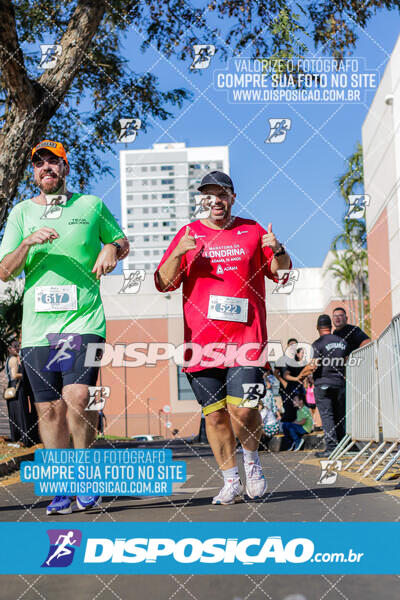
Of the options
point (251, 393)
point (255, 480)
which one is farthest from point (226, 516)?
point (251, 393)

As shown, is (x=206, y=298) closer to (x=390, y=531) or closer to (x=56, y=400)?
(x=56, y=400)

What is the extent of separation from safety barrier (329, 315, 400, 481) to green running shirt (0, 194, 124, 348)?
2.67 meters

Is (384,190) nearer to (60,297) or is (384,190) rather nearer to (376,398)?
(376,398)

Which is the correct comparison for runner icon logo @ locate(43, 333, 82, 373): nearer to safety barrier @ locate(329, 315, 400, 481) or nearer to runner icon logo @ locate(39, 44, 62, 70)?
safety barrier @ locate(329, 315, 400, 481)

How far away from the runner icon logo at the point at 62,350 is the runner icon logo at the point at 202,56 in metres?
5.41

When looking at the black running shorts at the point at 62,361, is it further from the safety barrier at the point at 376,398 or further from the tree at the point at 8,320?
the tree at the point at 8,320

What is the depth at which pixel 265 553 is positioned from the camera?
2.43 m

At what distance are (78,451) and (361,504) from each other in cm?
156

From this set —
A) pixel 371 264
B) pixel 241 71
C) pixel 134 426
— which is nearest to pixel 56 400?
pixel 241 71

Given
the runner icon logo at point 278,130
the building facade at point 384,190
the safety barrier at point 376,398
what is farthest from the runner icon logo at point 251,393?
the building facade at point 384,190

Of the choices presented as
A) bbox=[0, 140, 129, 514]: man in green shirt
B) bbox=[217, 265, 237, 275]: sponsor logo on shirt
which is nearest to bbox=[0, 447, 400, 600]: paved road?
bbox=[0, 140, 129, 514]: man in green shirt

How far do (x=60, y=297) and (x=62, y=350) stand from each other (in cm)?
29

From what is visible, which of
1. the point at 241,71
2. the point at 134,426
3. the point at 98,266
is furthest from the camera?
the point at 134,426

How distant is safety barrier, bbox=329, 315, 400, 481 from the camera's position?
6.16 metres
